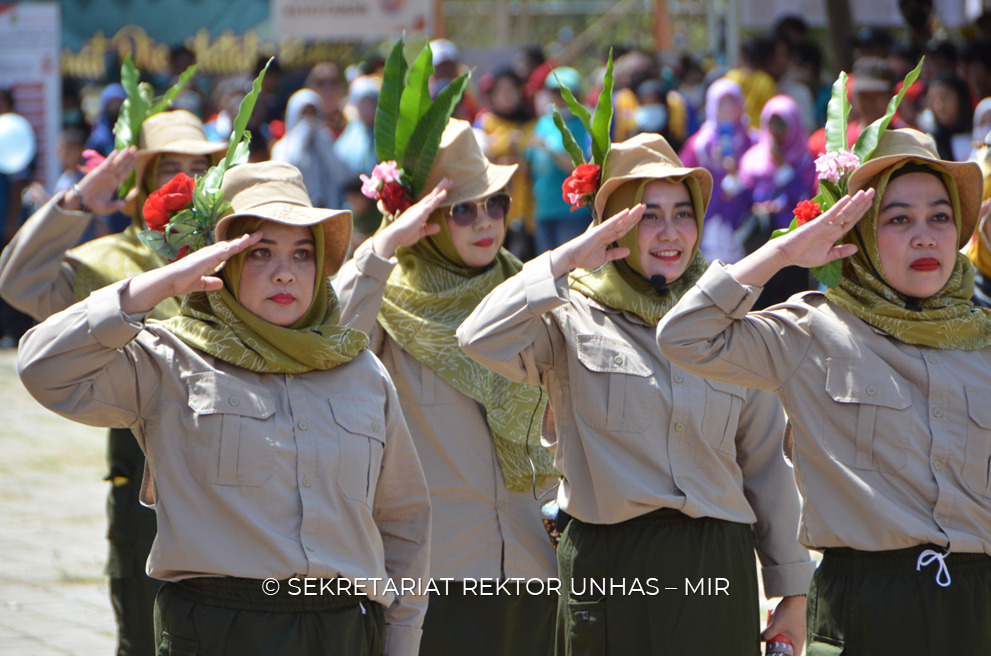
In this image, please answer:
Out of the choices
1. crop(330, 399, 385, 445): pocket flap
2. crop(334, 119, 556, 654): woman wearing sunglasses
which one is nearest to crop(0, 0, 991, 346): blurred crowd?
crop(334, 119, 556, 654): woman wearing sunglasses

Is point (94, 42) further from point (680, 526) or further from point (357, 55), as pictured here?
point (680, 526)

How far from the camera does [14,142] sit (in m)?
13.6

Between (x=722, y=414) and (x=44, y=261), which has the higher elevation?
(x=44, y=261)

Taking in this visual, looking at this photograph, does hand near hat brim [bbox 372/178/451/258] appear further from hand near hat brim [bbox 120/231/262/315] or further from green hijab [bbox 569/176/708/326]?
hand near hat brim [bbox 120/231/262/315]

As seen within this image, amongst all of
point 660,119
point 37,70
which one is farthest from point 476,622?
point 37,70

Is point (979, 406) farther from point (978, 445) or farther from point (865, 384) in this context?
point (865, 384)

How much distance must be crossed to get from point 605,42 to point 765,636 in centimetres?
2245

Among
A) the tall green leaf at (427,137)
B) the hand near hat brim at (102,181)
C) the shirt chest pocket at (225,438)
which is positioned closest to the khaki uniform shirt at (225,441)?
the shirt chest pocket at (225,438)

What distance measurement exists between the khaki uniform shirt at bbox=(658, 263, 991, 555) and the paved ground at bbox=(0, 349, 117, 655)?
356 centimetres

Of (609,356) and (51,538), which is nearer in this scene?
(609,356)

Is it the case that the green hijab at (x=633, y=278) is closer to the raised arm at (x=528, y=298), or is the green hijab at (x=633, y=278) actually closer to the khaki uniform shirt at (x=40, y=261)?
the raised arm at (x=528, y=298)


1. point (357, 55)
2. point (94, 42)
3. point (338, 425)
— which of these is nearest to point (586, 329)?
point (338, 425)

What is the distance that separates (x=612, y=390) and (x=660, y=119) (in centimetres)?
877

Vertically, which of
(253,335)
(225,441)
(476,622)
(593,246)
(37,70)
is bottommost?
(476,622)
